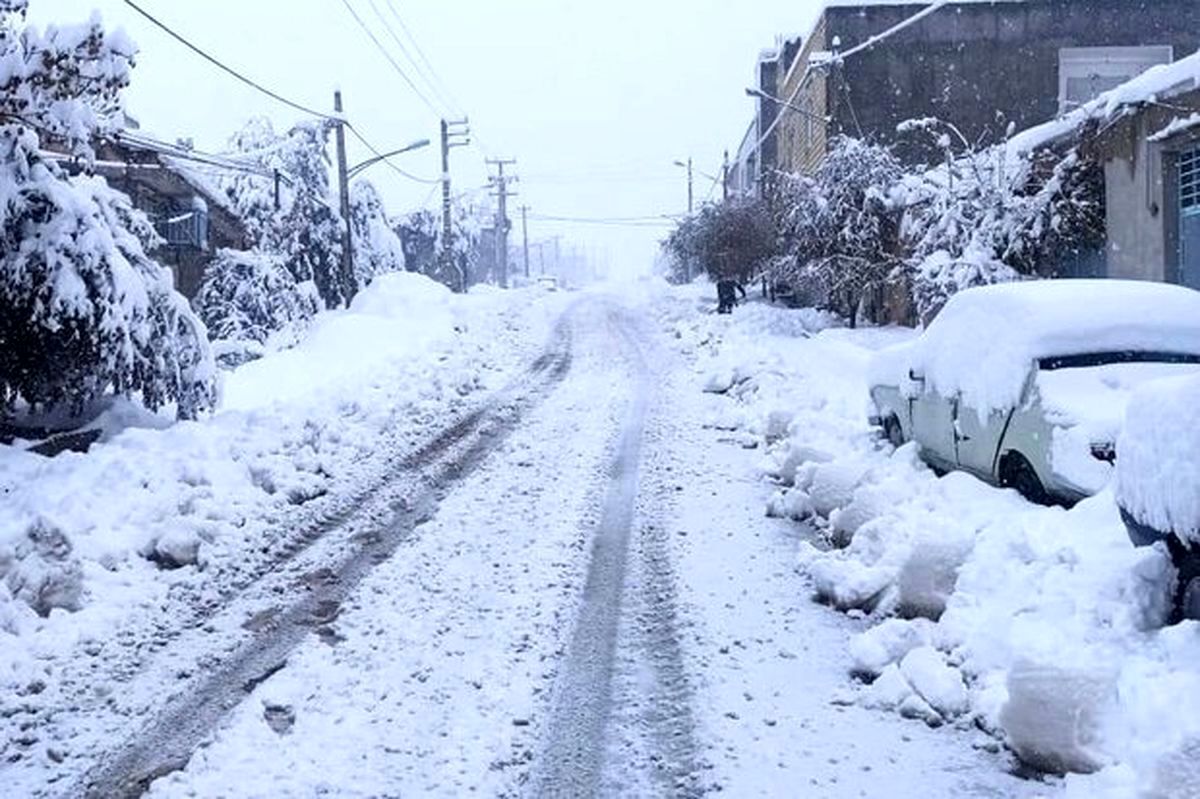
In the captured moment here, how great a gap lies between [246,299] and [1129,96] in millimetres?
25211

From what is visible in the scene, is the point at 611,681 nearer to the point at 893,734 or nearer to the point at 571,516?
the point at 893,734

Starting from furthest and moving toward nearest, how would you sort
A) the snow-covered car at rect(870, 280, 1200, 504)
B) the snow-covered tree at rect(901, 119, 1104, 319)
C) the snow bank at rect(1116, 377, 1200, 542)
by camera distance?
the snow-covered tree at rect(901, 119, 1104, 319), the snow-covered car at rect(870, 280, 1200, 504), the snow bank at rect(1116, 377, 1200, 542)

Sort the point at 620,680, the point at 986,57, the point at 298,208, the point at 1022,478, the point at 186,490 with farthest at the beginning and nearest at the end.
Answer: the point at 298,208 < the point at 986,57 < the point at 186,490 < the point at 1022,478 < the point at 620,680

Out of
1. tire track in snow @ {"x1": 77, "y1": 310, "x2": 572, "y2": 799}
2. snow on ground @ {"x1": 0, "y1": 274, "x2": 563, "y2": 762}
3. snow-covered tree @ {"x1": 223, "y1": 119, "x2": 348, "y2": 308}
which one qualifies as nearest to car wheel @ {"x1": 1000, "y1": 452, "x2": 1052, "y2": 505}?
tire track in snow @ {"x1": 77, "y1": 310, "x2": 572, "y2": 799}

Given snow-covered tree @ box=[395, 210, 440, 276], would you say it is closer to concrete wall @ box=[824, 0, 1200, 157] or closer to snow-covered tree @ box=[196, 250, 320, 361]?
snow-covered tree @ box=[196, 250, 320, 361]

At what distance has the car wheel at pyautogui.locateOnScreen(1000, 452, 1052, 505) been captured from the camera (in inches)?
273

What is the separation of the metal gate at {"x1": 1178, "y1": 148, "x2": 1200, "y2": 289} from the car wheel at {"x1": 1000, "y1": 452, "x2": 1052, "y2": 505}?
760 cm

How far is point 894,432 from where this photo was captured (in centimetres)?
1019

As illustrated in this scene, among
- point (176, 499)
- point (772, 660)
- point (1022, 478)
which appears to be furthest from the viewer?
point (176, 499)

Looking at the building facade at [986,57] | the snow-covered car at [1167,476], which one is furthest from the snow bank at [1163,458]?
the building facade at [986,57]

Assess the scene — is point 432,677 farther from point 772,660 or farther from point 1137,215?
point 1137,215

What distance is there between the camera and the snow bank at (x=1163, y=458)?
4.23 meters

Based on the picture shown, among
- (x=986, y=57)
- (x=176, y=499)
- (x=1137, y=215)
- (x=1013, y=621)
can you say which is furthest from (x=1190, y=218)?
(x=986, y=57)

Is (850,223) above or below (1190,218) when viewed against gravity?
above
